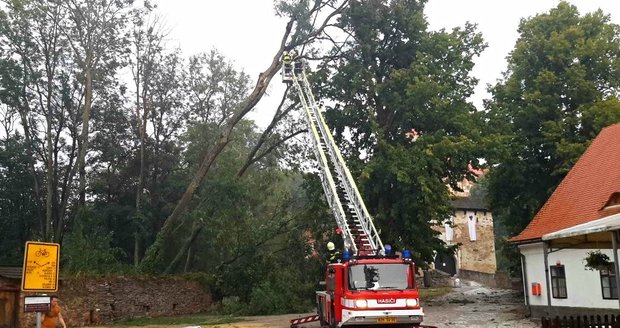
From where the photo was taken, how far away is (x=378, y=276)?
14.0m

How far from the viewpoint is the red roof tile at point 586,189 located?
61.7 ft

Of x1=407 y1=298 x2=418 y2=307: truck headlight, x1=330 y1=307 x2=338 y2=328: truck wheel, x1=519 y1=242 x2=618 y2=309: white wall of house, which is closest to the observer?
x1=407 y1=298 x2=418 y2=307: truck headlight

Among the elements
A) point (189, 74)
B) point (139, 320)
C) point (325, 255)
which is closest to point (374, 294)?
point (325, 255)

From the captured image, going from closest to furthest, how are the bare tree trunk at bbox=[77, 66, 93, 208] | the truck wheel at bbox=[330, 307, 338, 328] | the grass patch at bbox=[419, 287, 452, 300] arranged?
the truck wheel at bbox=[330, 307, 338, 328]
the bare tree trunk at bbox=[77, 66, 93, 208]
the grass patch at bbox=[419, 287, 452, 300]

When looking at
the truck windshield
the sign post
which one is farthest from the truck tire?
the sign post

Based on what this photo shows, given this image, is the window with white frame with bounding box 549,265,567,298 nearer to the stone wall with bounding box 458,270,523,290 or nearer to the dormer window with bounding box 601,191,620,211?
the dormer window with bounding box 601,191,620,211

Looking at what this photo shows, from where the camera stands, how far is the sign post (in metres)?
8.75

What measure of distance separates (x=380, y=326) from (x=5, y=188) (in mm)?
26795

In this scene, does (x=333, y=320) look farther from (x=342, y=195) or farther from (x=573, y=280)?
(x=573, y=280)

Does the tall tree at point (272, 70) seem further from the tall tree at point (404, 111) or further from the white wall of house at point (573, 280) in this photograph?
the white wall of house at point (573, 280)

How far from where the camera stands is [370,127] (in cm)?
2736

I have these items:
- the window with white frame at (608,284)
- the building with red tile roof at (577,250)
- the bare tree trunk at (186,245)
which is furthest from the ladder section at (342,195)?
the bare tree trunk at (186,245)

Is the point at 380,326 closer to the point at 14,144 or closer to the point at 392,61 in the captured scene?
the point at 392,61

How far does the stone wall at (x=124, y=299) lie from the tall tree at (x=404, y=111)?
1044cm
